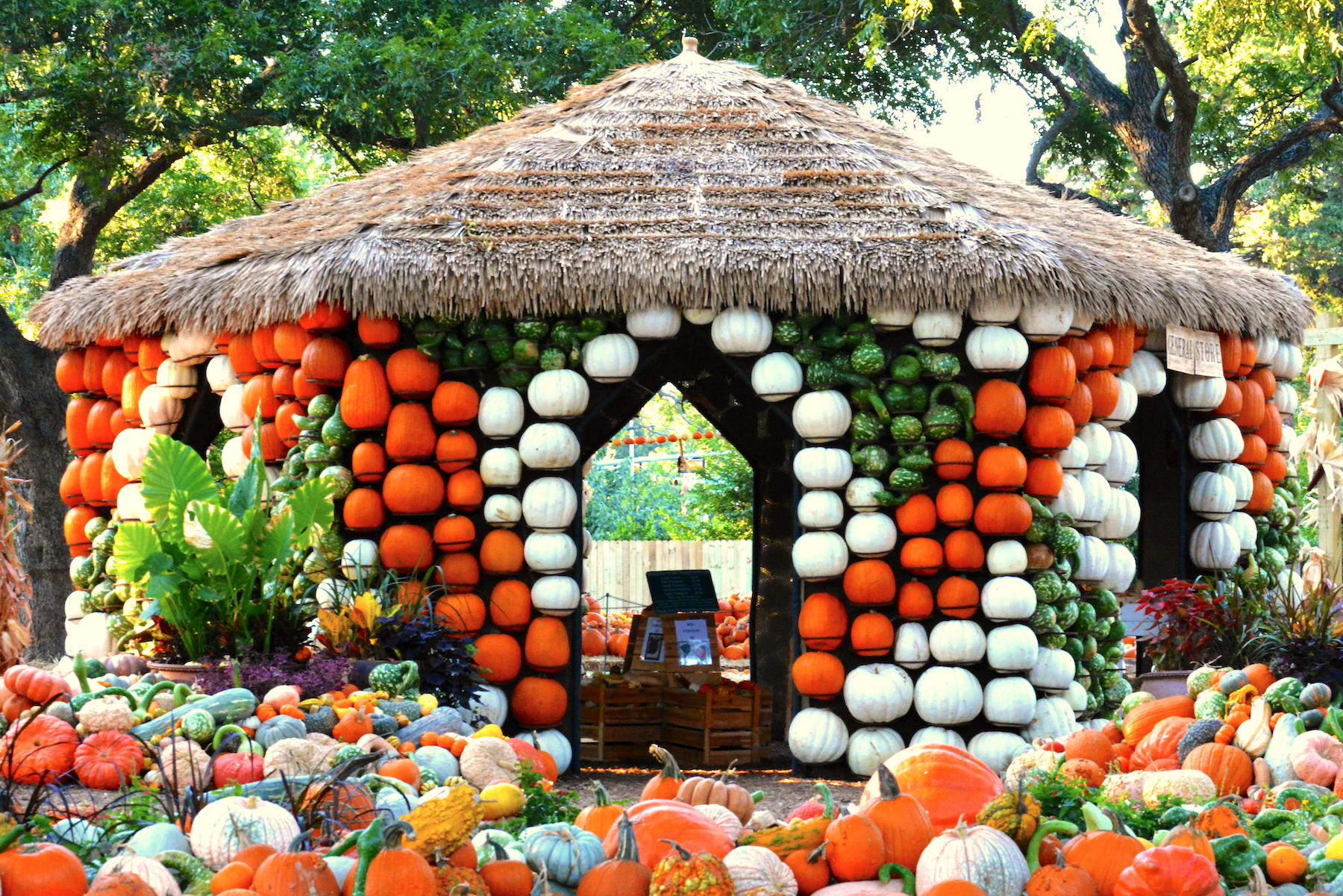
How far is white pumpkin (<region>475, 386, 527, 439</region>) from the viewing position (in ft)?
25.1

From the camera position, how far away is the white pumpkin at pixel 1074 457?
310 inches

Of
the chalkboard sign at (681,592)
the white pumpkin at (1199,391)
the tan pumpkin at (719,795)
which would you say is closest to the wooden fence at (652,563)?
the chalkboard sign at (681,592)

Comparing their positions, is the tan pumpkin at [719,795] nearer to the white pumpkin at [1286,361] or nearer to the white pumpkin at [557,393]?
the white pumpkin at [557,393]

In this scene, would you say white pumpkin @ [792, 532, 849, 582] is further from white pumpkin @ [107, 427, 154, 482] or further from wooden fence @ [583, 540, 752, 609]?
wooden fence @ [583, 540, 752, 609]

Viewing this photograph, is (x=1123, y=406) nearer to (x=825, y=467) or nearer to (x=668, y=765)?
(x=825, y=467)

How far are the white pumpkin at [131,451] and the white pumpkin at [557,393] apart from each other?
2.83 meters

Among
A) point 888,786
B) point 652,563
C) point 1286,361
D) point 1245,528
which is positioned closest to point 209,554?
point 888,786

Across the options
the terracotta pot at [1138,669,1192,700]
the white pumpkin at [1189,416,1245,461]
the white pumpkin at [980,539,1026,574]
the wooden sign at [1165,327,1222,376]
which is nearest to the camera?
the terracotta pot at [1138,669,1192,700]

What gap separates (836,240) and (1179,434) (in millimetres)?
3325

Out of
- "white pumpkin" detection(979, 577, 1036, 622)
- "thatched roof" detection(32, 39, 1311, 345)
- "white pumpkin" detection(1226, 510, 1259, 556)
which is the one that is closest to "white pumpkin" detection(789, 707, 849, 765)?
"white pumpkin" detection(979, 577, 1036, 622)

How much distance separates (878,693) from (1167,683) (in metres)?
1.51

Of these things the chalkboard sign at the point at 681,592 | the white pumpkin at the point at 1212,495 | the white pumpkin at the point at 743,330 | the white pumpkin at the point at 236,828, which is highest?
the white pumpkin at the point at 743,330

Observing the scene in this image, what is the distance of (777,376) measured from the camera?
753 cm

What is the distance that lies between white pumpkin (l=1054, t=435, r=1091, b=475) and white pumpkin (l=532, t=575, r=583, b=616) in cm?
286
